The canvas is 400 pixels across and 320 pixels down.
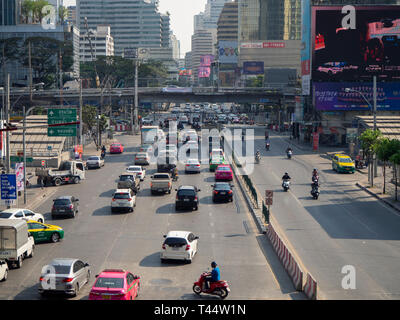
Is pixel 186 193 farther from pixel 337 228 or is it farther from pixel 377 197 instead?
pixel 377 197

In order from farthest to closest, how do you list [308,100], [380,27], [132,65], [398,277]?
1. [132,65]
2. [308,100]
3. [380,27]
4. [398,277]

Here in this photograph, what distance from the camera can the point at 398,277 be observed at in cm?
2502

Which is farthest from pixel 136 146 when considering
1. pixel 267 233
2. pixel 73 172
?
pixel 267 233

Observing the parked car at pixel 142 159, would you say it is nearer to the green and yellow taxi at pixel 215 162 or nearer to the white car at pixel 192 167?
the white car at pixel 192 167

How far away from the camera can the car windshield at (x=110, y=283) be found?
67.8ft

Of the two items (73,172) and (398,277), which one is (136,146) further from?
(398,277)

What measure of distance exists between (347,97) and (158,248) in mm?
62327

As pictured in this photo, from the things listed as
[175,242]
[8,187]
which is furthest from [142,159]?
[175,242]

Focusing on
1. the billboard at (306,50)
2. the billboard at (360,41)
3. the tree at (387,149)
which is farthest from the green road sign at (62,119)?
the billboard at (306,50)

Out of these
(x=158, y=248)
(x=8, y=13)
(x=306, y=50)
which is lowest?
(x=158, y=248)

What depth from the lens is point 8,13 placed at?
17712 centimetres

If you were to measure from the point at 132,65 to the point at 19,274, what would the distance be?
6095 inches

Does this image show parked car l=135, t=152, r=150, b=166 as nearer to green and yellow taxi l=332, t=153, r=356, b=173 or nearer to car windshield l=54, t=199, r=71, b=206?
green and yellow taxi l=332, t=153, r=356, b=173

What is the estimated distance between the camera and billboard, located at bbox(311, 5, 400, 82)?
86.6m
